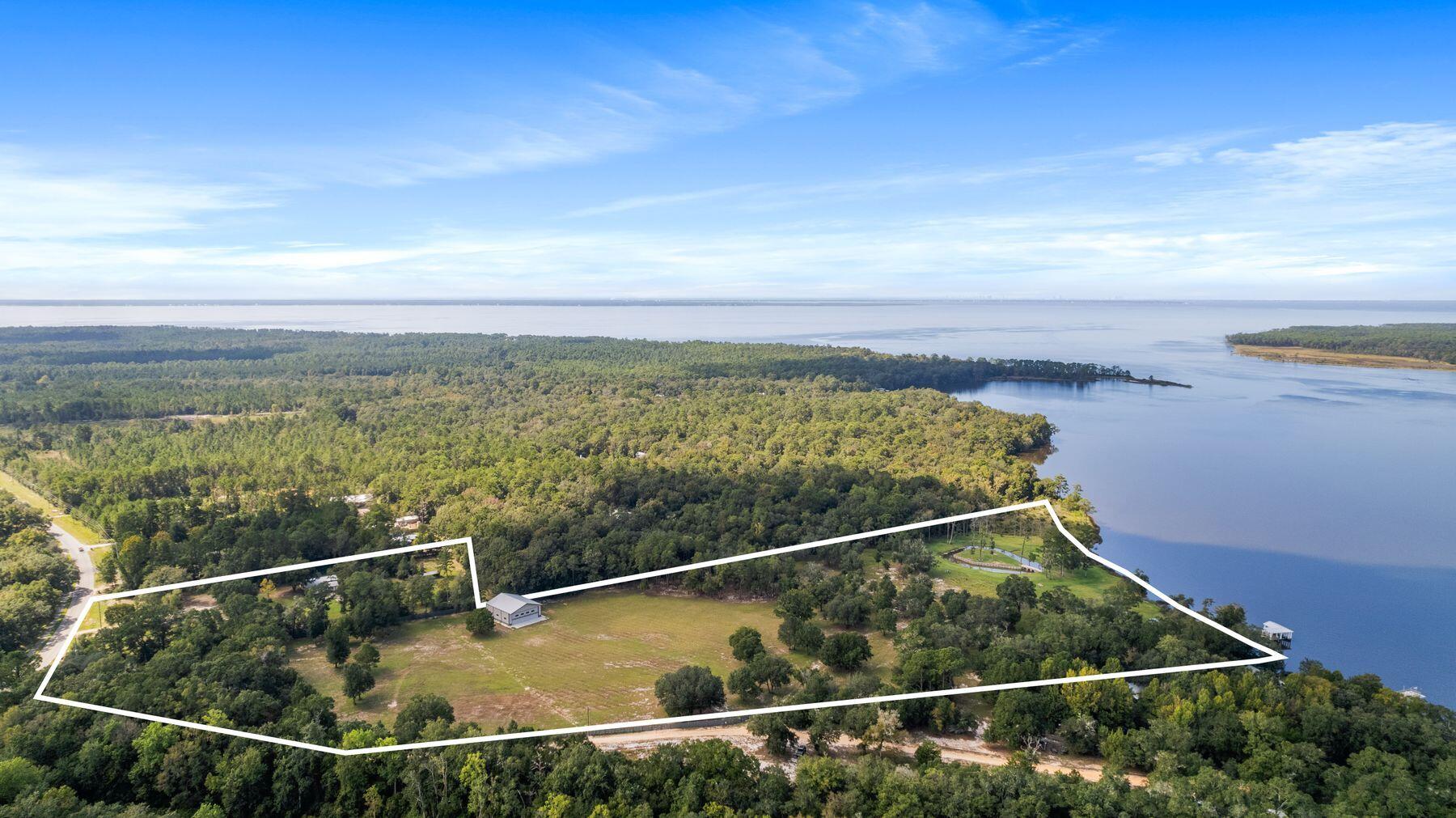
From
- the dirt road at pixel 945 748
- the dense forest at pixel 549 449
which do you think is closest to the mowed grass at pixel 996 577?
the dense forest at pixel 549 449

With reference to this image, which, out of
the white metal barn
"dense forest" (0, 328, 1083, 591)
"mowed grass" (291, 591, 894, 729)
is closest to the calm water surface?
"dense forest" (0, 328, 1083, 591)

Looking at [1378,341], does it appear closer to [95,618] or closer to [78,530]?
[95,618]

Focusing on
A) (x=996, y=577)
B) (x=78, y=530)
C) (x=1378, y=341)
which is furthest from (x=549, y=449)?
(x=1378, y=341)

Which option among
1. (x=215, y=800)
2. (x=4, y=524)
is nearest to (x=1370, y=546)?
(x=215, y=800)

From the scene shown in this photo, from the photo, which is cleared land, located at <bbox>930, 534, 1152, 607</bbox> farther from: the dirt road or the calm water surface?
the dirt road

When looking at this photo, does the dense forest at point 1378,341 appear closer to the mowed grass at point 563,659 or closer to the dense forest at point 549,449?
the dense forest at point 549,449

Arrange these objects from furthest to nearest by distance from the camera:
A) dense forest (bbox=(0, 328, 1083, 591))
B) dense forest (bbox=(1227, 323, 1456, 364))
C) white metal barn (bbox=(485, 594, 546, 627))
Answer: dense forest (bbox=(1227, 323, 1456, 364)) → dense forest (bbox=(0, 328, 1083, 591)) → white metal barn (bbox=(485, 594, 546, 627))
